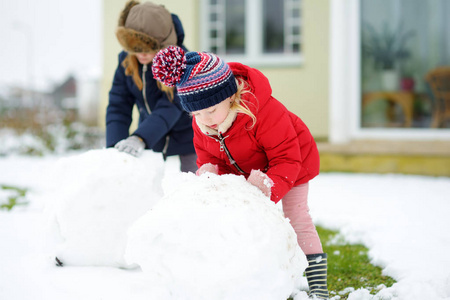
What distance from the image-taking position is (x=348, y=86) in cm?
636

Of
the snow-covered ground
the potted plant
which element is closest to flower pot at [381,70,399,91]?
the potted plant

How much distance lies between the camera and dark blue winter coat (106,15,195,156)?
2812 mm

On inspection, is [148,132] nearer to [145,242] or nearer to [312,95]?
[145,242]

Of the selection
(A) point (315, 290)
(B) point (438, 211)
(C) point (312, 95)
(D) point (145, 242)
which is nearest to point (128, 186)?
(D) point (145, 242)

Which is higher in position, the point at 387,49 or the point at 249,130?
the point at 387,49

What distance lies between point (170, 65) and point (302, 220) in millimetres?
1011

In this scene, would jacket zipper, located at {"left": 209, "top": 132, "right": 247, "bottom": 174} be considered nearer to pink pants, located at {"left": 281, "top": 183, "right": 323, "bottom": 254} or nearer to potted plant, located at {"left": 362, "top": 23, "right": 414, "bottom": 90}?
pink pants, located at {"left": 281, "top": 183, "right": 323, "bottom": 254}

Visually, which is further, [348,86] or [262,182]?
[348,86]

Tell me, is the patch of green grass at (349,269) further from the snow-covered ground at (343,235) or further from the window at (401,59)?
the window at (401,59)

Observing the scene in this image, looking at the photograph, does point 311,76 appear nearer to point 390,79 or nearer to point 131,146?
point 390,79

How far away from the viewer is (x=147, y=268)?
5.90 feet

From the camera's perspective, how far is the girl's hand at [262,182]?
1944 mm

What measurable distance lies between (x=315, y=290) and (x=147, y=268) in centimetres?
84

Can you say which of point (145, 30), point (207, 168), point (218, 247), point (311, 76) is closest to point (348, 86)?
point (311, 76)
